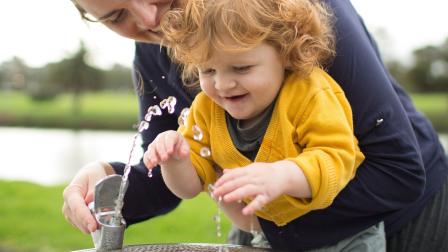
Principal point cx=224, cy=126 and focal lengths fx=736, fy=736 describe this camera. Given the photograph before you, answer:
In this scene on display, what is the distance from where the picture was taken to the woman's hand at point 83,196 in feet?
6.03

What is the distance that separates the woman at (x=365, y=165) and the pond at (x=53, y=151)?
16.5 feet

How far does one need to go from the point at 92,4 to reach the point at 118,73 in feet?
56.0

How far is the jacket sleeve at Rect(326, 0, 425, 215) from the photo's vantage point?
1714mm

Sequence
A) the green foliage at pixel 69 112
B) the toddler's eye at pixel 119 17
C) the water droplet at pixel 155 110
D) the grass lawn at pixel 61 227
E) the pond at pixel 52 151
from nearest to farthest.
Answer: the toddler's eye at pixel 119 17, the water droplet at pixel 155 110, the grass lawn at pixel 61 227, the pond at pixel 52 151, the green foliage at pixel 69 112

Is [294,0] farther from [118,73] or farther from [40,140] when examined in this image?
[118,73]

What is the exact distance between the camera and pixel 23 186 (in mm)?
6957

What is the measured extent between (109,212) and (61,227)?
3837 mm

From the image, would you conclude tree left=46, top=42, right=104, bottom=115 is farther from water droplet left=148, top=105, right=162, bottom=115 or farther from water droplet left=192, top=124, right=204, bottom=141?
water droplet left=192, top=124, right=204, bottom=141

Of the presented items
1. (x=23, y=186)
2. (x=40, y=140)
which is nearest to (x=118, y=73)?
(x=40, y=140)

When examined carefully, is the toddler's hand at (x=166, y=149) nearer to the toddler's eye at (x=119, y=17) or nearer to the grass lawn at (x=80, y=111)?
the toddler's eye at (x=119, y=17)

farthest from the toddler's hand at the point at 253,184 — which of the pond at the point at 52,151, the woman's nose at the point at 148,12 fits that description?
the pond at the point at 52,151

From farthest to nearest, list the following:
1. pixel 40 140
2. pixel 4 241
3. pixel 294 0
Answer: pixel 40 140 → pixel 4 241 → pixel 294 0

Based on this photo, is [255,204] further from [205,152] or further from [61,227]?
[61,227]

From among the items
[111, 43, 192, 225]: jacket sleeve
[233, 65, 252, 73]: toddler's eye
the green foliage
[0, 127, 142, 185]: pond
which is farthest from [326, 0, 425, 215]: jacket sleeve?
the green foliage
